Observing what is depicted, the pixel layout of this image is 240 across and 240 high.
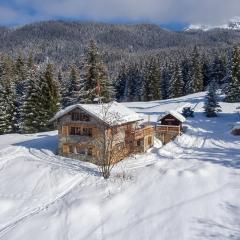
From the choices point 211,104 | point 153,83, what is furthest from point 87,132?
point 153,83

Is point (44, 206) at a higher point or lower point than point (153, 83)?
lower

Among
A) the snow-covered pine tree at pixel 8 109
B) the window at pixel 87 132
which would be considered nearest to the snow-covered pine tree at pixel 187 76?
the snow-covered pine tree at pixel 8 109

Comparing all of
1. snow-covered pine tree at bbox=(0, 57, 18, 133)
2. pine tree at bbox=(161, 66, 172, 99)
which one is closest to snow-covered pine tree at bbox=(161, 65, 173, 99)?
pine tree at bbox=(161, 66, 172, 99)

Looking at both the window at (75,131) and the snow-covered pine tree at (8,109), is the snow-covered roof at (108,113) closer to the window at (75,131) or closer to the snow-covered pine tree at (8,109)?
the window at (75,131)

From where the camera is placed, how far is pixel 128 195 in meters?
35.2

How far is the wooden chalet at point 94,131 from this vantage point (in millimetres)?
44500

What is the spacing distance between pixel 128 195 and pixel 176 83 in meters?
63.9

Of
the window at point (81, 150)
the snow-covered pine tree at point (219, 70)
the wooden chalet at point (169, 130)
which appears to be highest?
the snow-covered pine tree at point (219, 70)

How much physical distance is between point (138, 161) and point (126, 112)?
7702 millimetres

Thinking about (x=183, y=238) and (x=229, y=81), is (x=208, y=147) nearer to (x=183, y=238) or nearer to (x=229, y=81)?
(x=183, y=238)

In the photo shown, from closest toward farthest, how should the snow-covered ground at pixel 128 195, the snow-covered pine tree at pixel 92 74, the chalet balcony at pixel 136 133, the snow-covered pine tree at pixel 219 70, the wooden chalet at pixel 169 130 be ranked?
the snow-covered ground at pixel 128 195
the chalet balcony at pixel 136 133
the wooden chalet at pixel 169 130
the snow-covered pine tree at pixel 92 74
the snow-covered pine tree at pixel 219 70

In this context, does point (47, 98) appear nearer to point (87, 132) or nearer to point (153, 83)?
point (87, 132)

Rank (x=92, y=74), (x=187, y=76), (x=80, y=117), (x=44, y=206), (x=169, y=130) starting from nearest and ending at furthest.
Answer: (x=44, y=206), (x=80, y=117), (x=169, y=130), (x=92, y=74), (x=187, y=76)

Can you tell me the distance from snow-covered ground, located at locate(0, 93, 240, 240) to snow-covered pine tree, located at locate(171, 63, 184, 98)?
46038 mm
